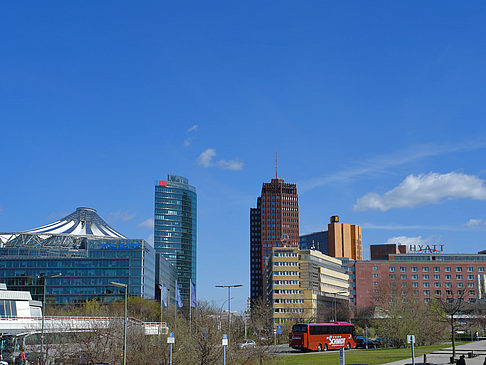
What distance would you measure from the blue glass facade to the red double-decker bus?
79541 millimetres

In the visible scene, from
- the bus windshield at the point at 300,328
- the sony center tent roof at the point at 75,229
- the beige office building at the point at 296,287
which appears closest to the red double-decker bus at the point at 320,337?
the bus windshield at the point at 300,328

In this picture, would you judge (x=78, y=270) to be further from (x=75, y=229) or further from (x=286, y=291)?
(x=286, y=291)

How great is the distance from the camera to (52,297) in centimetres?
14262

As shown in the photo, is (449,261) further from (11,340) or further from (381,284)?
(11,340)

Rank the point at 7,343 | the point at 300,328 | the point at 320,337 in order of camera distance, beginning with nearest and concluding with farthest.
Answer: the point at 7,343 → the point at 300,328 → the point at 320,337

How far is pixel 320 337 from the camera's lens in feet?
232

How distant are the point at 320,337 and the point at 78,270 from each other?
8968 cm

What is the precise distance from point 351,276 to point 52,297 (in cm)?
8497

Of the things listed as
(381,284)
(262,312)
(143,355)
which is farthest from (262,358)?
(381,284)

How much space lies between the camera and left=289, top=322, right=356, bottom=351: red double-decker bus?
69.2 metres

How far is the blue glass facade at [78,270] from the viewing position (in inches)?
5610

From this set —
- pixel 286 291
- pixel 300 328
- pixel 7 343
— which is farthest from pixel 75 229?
pixel 300 328

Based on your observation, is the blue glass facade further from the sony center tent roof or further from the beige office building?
the beige office building

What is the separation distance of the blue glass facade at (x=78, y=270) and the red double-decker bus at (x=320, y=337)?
7954 cm
